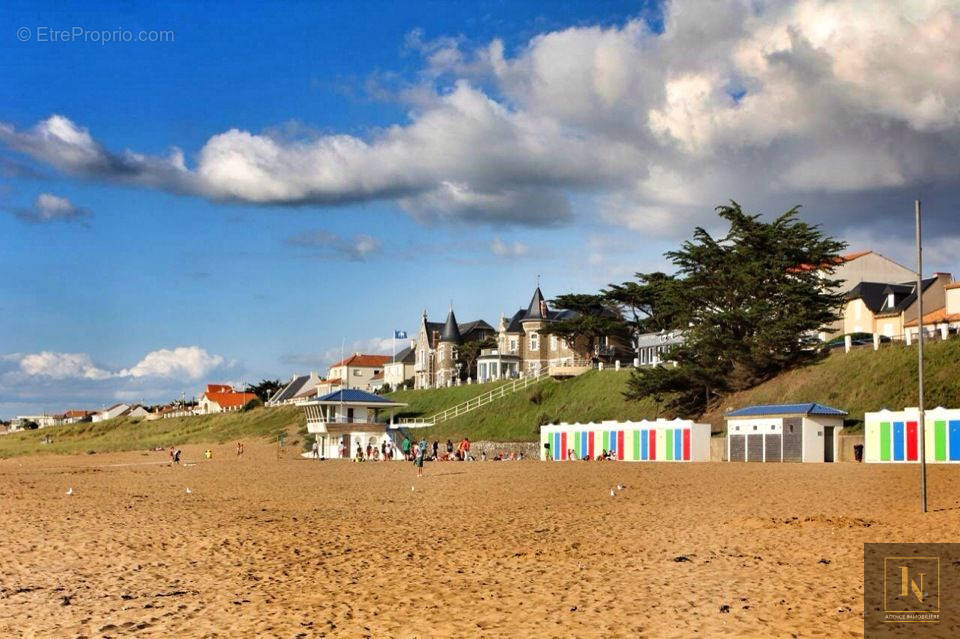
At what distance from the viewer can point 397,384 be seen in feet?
388

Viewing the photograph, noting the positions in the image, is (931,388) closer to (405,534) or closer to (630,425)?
(630,425)

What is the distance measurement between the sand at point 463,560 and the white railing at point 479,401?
4977cm

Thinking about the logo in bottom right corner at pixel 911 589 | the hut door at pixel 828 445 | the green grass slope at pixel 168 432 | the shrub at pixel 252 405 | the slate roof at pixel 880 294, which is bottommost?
the green grass slope at pixel 168 432

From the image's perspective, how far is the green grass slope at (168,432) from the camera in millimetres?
88438

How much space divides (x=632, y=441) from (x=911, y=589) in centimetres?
3496

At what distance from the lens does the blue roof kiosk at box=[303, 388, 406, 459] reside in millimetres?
60188

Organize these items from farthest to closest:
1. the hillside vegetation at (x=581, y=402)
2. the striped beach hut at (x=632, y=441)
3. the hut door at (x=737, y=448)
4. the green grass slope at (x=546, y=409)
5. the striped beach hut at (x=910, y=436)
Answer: the green grass slope at (x=546, y=409) < the hillside vegetation at (x=581, y=402) < the striped beach hut at (x=632, y=441) < the hut door at (x=737, y=448) < the striped beach hut at (x=910, y=436)

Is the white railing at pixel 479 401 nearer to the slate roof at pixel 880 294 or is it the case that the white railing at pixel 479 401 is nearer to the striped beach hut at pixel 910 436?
the slate roof at pixel 880 294

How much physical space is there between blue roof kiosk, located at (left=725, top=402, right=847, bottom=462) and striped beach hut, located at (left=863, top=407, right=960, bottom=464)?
1.89m

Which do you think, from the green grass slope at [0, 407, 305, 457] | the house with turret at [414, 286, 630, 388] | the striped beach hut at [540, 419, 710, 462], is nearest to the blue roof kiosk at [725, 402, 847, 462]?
the striped beach hut at [540, 419, 710, 462]

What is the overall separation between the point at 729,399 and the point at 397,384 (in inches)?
2679

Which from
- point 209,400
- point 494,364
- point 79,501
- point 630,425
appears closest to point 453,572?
point 79,501

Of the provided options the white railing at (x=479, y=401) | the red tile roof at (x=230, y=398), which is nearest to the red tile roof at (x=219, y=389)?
the red tile roof at (x=230, y=398)

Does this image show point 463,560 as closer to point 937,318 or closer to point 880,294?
point 937,318
